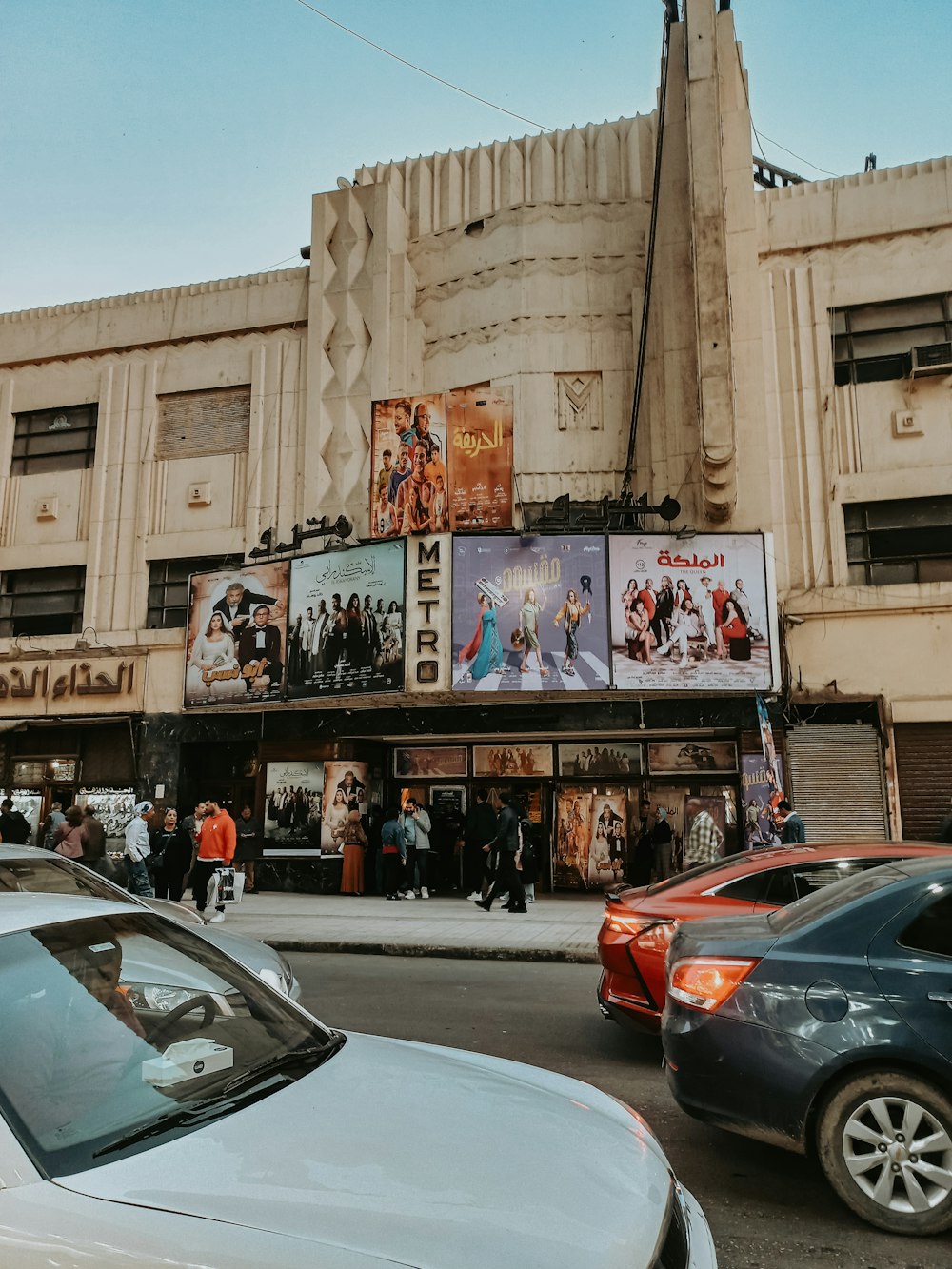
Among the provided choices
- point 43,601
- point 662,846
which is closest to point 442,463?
point 662,846

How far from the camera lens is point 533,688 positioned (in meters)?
17.1

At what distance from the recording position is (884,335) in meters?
18.9

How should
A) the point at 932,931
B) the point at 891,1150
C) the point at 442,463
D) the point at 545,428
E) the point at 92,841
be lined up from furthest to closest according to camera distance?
the point at 545,428 → the point at 442,463 → the point at 92,841 → the point at 932,931 → the point at 891,1150

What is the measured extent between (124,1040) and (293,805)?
1761 centimetres

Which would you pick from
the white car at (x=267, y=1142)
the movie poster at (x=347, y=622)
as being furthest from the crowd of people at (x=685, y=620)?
the white car at (x=267, y=1142)

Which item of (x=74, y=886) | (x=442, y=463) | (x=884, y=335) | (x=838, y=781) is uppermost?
(x=884, y=335)

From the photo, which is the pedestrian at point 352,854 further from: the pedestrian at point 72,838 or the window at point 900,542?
the window at point 900,542

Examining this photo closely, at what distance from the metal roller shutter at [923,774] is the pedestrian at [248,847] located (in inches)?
491

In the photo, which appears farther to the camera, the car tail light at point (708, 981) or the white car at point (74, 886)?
the white car at point (74, 886)

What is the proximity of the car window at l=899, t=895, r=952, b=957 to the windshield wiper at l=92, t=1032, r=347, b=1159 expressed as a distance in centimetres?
247

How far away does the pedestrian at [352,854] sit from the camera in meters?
19.0

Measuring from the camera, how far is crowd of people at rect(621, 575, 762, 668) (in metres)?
16.8

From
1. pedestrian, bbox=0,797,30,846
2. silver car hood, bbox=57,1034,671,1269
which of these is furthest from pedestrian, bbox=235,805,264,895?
silver car hood, bbox=57,1034,671,1269

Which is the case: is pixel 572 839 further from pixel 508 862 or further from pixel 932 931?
pixel 932 931
